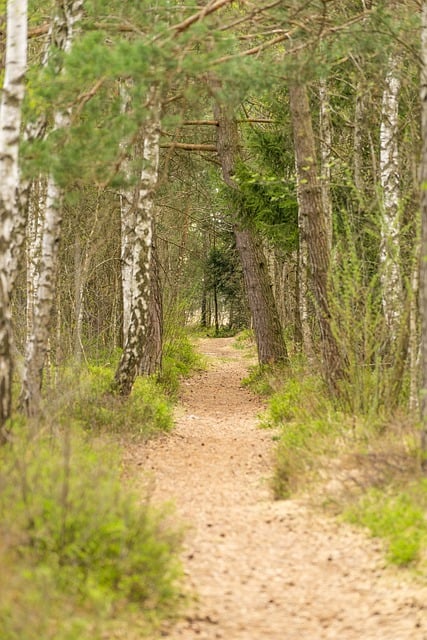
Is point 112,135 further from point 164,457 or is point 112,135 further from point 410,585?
point 410,585

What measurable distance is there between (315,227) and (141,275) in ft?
8.57

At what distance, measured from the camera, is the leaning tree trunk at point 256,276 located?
16.2 meters

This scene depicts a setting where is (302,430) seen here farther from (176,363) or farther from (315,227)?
(176,363)

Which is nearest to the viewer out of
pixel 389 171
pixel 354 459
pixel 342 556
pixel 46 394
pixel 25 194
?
pixel 342 556

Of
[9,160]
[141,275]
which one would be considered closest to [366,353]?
[141,275]

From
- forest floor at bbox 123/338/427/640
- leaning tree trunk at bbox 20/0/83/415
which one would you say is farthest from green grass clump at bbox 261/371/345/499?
leaning tree trunk at bbox 20/0/83/415

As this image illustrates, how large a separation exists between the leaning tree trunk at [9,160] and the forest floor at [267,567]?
1672mm

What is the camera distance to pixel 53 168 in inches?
307

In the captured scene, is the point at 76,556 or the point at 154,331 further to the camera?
the point at 154,331

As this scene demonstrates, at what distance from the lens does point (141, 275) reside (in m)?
11.6

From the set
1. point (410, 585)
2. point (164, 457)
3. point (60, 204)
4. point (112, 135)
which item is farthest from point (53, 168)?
point (410, 585)

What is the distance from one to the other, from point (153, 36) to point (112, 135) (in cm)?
106

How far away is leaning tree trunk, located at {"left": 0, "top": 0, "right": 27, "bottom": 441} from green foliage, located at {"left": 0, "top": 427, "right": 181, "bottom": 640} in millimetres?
1380

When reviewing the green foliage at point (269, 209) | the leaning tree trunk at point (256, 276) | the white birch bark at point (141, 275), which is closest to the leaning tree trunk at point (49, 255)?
the white birch bark at point (141, 275)
